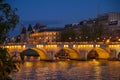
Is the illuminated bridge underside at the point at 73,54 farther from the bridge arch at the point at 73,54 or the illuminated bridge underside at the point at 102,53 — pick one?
the illuminated bridge underside at the point at 102,53

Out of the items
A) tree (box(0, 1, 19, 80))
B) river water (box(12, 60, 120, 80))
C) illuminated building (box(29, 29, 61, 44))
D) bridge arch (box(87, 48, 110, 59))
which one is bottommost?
river water (box(12, 60, 120, 80))

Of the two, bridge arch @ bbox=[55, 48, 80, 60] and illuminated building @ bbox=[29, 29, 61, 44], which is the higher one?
illuminated building @ bbox=[29, 29, 61, 44]

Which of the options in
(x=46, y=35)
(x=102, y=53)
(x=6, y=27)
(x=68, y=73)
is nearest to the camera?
(x=6, y=27)

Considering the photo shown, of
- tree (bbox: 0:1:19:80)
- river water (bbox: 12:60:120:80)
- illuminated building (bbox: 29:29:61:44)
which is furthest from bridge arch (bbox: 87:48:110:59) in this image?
tree (bbox: 0:1:19:80)

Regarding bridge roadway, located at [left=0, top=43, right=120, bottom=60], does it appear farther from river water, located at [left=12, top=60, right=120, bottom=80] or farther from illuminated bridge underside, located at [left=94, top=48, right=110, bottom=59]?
river water, located at [left=12, top=60, right=120, bottom=80]

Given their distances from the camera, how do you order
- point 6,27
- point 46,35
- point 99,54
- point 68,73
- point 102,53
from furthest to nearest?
point 46,35 → point 99,54 → point 102,53 → point 68,73 → point 6,27

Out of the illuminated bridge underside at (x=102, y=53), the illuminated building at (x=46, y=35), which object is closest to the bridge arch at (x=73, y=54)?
the illuminated bridge underside at (x=102, y=53)

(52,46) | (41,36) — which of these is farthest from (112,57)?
(41,36)

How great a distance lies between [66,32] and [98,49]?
43.4 ft

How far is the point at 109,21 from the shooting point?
86875 millimetres

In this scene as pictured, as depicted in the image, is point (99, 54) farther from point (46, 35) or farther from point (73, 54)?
point (46, 35)

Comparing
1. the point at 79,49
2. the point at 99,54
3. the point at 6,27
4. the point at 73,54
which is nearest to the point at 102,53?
the point at 99,54

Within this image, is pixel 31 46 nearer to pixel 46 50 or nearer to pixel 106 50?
pixel 46 50

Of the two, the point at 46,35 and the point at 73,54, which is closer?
the point at 73,54
